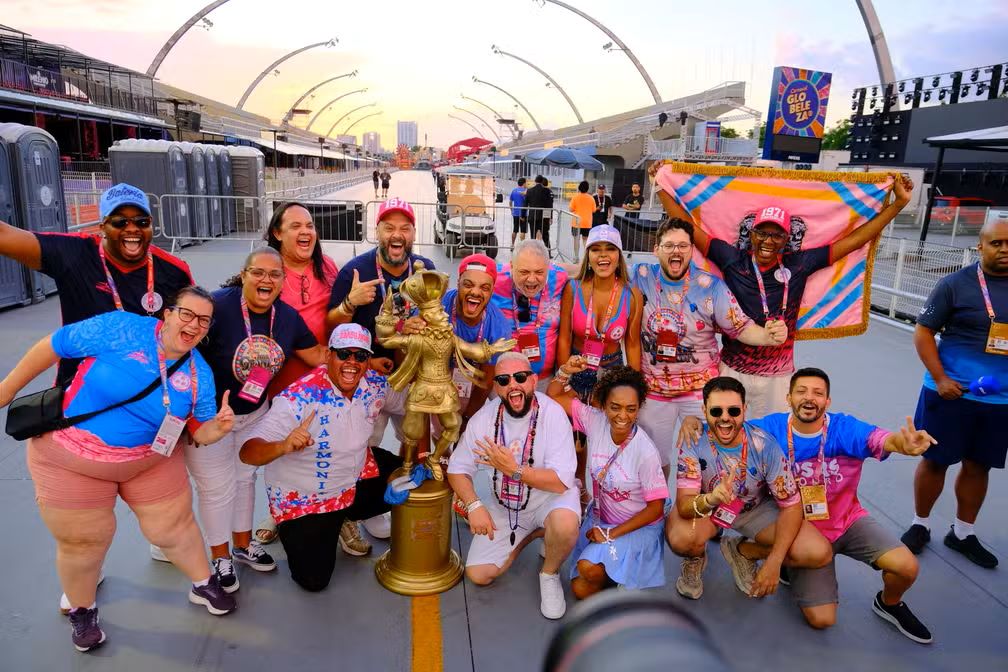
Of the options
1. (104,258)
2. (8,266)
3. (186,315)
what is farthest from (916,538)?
(8,266)

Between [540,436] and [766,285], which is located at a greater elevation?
[766,285]

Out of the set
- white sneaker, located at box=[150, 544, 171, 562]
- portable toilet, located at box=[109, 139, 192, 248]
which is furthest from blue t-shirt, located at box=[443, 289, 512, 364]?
portable toilet, located at box=[109, 139, 192, 248]

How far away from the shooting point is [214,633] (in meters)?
3.21

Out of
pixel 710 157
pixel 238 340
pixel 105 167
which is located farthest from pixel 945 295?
pixel 710 157

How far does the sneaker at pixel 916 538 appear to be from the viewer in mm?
4164

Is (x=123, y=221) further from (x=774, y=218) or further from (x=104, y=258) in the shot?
(x=774, y=218)

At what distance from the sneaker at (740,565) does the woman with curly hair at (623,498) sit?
435 mm

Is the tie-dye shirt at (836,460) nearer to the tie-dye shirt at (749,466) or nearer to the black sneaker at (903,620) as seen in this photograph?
the tie-dye shirt at (749,466)

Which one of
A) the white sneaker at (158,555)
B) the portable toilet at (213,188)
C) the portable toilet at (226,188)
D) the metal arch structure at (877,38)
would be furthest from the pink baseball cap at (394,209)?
the metal arch structure at (877,38)

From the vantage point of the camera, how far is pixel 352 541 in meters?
3.99

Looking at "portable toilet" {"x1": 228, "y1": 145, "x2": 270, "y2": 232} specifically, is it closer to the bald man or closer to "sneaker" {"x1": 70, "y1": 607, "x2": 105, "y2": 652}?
"sneaker" {"x1": 70, "y1": 607, "x2": 105, "y2": 652}

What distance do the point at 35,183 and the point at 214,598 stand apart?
28.4ft

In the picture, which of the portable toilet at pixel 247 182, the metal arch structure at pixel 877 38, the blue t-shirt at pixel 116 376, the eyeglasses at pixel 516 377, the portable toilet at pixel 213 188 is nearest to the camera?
the blue t-shirt at pixel 116 376

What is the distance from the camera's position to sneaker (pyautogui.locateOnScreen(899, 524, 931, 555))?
164 inches
